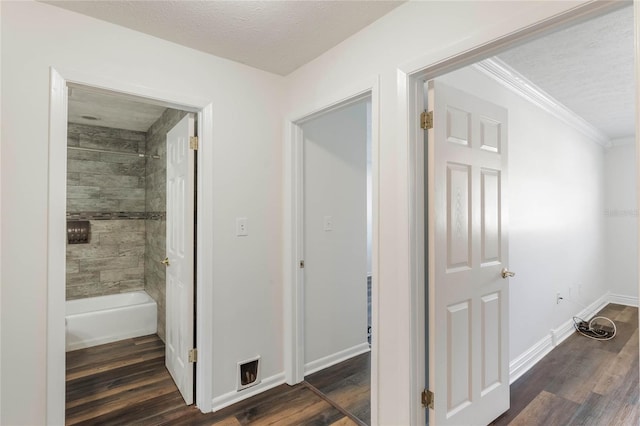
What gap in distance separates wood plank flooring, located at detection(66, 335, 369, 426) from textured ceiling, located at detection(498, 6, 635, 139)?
2599 mm

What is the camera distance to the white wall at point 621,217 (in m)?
4.59

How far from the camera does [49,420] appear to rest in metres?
1.60

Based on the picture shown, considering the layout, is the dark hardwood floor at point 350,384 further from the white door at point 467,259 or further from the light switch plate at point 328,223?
the light switch plate at point 328,223

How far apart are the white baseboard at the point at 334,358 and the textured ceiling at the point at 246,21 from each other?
237cm

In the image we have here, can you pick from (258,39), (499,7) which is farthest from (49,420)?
(499,7)

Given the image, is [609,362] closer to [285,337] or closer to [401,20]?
[285,337]

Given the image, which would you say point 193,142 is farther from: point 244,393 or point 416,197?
point 244,393

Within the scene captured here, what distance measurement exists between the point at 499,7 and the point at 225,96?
5.39 ft

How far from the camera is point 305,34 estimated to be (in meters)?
1.90

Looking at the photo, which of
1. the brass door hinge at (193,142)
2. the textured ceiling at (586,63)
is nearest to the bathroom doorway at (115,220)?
the brass door hinge at (193,142)

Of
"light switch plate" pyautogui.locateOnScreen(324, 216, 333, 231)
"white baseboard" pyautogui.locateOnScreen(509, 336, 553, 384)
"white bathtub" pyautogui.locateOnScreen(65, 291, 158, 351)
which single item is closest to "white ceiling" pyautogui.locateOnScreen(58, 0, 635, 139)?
"light switch plate" pyautogui.locateOnScreen(324, 216, 333, 231)

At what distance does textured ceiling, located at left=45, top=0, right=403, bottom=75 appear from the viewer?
1.62 metres

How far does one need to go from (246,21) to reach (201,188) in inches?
40.7

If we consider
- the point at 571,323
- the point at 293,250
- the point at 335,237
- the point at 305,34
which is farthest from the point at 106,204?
the point at 571,323
